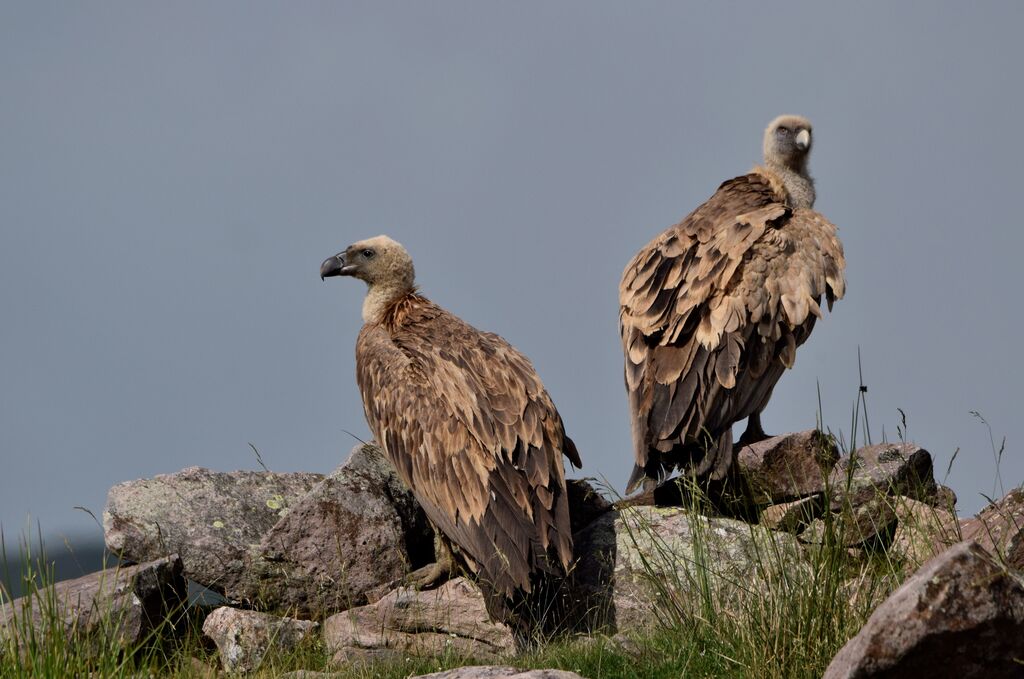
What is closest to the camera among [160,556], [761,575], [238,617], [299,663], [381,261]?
[761,575]

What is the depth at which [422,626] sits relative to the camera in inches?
330

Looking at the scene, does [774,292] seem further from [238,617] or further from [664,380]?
[238,617]

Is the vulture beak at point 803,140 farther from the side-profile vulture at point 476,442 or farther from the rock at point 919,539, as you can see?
the rock at point 919,539

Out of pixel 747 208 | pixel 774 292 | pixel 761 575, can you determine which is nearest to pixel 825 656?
pixel 761 575

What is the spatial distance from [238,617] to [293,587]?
0.55 metres

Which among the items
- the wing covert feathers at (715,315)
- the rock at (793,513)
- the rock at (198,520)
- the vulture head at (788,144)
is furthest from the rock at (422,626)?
the vulture head at (788,144)

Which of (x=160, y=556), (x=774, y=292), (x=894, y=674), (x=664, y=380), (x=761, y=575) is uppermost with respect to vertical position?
(x=774, y=292)

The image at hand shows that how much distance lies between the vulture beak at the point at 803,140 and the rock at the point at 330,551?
5.06 m

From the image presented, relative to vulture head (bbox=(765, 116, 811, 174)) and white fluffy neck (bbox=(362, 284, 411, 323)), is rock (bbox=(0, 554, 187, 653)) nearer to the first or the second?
white fluffy neck (bbox=(362, 284, 411, 323))

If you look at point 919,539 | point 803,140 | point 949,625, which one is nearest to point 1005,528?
point 919,539

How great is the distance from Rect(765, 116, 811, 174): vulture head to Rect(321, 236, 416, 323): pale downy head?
11.8 ft

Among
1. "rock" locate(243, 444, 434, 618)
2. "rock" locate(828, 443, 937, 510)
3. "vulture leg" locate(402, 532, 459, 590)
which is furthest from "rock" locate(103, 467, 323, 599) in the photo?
"rock" locate(828, 443, 937, 510)

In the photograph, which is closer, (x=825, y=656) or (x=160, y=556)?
(x=825, y=656)

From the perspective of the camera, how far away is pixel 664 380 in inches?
359
